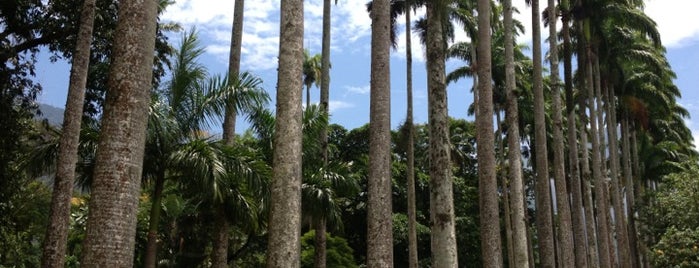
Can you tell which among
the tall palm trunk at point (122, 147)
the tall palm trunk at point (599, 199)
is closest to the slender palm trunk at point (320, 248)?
the tall palm trunk at point (122, 147)

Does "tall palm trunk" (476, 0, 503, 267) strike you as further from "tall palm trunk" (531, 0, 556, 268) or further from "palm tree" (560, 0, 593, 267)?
"palm tree" (560, 0, 593, 267)

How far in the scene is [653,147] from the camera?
140 ft

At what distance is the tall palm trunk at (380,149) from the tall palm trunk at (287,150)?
272cm

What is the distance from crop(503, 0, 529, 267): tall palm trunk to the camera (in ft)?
49.3

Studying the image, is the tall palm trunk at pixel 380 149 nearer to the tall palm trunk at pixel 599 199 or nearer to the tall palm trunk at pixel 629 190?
the tall palm trunk at pixel 599 199

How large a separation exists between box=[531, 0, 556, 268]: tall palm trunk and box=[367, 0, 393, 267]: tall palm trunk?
802cm

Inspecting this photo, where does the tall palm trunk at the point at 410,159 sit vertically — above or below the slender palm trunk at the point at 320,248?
above

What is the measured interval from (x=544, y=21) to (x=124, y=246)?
24.4 m

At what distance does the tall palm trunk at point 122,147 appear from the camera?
5.68 meters

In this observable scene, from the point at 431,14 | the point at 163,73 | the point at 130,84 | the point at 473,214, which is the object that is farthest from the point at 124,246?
the point at 473,214

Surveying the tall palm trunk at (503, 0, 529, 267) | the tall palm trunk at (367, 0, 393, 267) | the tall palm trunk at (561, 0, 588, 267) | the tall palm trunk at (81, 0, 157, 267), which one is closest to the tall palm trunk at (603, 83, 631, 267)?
the tall palm trunk at (561, 0, 588, 267)

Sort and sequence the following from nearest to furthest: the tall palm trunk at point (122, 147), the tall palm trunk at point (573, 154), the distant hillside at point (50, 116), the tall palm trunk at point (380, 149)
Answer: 1. the tall palm trunk at point (122, 147)
2. the tall palm trunk at point (380, 149)
3. the distant hillside at point (50, 116)
4. the tall palm trunk at point (573, 154)

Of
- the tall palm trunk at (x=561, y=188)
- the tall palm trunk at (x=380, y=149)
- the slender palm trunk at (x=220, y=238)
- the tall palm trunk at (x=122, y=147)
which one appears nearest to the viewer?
the tall palm trunk at (x=122, y=147)

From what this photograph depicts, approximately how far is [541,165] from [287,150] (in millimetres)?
11805
